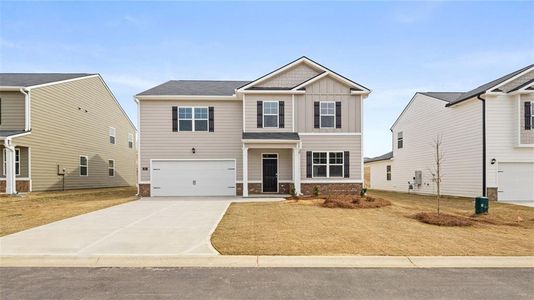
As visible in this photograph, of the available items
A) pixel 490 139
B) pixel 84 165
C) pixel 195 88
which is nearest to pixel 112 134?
pixel 84 165

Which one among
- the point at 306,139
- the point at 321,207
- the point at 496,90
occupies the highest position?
the point at 496,90

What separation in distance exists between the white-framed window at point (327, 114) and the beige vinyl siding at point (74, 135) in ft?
55.1

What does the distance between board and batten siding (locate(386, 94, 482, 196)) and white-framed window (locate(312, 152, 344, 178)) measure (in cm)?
706

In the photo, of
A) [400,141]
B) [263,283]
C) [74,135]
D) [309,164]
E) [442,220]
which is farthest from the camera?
[400,141]

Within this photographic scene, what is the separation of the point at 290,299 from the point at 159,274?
230 centimetres

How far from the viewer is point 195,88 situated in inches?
813

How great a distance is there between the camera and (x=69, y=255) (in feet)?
20.8

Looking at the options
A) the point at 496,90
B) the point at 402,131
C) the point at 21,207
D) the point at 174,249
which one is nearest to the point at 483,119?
the point at 496,90

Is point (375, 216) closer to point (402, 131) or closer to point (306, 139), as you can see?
point (306, 139)

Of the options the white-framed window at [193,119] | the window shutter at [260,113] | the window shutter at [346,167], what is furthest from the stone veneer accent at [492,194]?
the white-framed window at [193,119]

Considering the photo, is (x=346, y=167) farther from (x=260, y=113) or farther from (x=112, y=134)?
Result: (x=112, y=134)

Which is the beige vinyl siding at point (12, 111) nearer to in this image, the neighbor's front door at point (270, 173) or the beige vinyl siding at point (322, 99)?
the neighbor's front door at point (270, 173)

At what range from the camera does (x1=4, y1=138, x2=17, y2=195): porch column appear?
17797 millimetres

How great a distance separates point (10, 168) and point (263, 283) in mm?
18957
